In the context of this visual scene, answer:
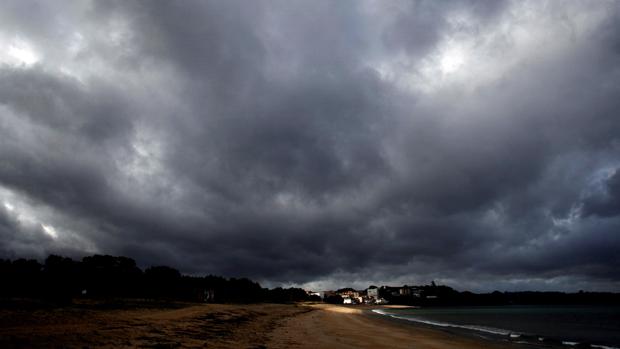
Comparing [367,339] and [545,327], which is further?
[545,327]

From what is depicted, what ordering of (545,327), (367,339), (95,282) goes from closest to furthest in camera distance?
(367,339) → (545,327) → (95,282)

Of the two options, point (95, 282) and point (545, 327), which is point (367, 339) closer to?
point (545, 327)

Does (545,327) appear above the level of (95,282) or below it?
below

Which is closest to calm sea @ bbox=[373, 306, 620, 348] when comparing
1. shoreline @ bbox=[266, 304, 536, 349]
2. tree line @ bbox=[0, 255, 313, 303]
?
shoreline @ bbox=[266, 304, 536, 349]

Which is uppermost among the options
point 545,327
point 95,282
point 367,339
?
point 95,282

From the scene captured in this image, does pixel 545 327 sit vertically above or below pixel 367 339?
below

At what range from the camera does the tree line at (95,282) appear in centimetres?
4416

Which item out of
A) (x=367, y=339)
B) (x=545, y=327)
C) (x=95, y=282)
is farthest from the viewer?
(x=95, y=282)

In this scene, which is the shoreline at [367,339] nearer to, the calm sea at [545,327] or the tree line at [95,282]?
the calm sea at [545,327]

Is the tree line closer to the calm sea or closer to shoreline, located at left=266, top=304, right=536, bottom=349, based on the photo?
shoreline, located at left=266, top=304, right=536, bottom=349

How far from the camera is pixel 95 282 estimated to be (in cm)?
7119

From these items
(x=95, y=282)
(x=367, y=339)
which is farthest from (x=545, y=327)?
(x=95, y=282)

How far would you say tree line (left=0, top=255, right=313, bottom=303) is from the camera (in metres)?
44.2

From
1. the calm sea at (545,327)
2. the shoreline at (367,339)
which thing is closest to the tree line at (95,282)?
the shoreline at (367,339)
